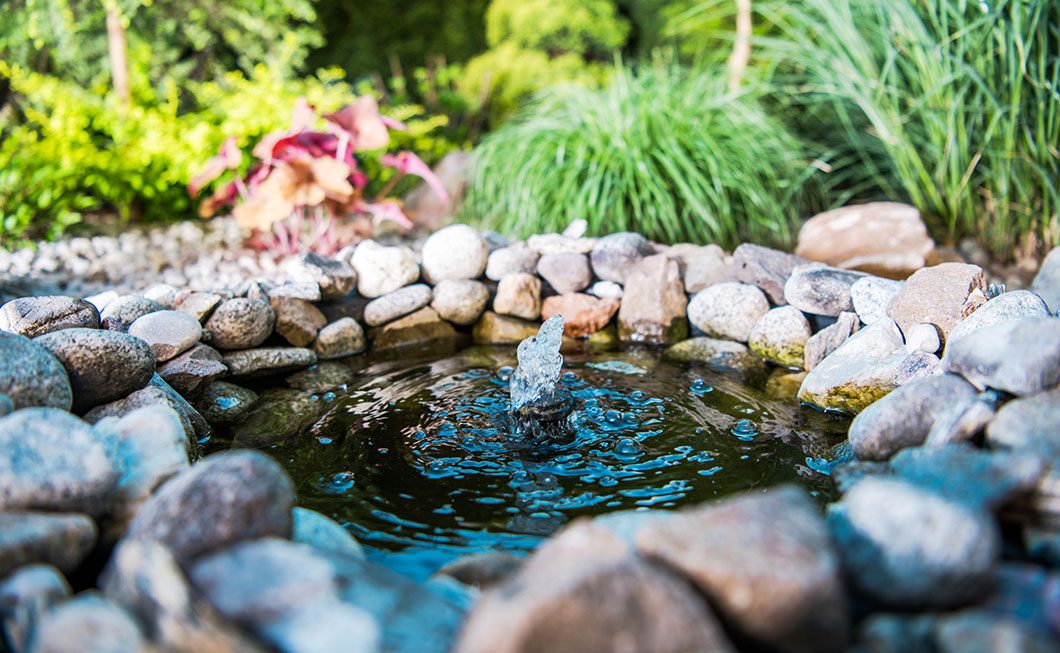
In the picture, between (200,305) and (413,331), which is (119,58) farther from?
(413,331)

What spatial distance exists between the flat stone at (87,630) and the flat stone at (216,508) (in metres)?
0.15

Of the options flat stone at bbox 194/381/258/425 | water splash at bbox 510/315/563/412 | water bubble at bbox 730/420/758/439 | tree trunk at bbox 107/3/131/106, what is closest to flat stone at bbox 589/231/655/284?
water splash at bbox 510/315/563/412

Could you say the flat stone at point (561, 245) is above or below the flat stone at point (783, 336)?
above

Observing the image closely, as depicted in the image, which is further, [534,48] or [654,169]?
[534,48]

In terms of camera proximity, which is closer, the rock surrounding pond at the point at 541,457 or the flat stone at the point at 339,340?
the rock surrounding pond at the point at 541,457

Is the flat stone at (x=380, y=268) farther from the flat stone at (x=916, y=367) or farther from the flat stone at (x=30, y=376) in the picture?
the flat stone at (x=916, y=367)

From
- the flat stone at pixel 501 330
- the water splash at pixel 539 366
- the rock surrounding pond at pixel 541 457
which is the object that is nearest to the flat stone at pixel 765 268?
the rock surrounding pond at pixel 541 457

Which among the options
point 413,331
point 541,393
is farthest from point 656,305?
point 413,331

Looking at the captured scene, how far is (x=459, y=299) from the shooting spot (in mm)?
3418

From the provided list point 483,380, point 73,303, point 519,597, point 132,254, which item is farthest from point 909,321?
point 132,254

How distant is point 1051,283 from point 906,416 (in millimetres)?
1350

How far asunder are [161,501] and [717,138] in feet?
12.2

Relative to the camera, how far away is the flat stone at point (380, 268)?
3.37 metres

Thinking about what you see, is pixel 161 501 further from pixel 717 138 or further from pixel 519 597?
pixel 717 138
